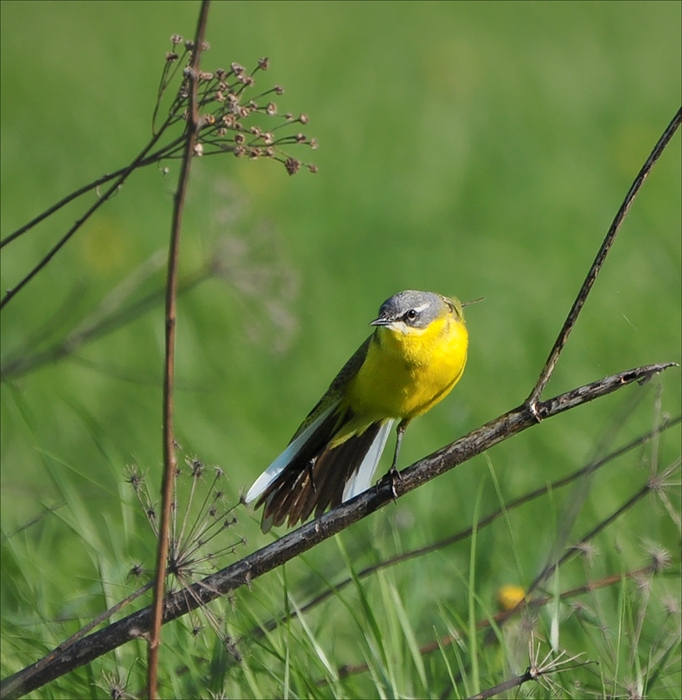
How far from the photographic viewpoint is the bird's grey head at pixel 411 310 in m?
3.84

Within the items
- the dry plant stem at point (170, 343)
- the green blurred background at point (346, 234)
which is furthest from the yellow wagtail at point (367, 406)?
the dry plant stem at point (170, 343)

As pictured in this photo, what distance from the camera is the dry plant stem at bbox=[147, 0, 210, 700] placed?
6.03ft

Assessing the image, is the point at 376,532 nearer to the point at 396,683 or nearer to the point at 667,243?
the point at 396,683

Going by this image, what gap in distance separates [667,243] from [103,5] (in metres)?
8.27

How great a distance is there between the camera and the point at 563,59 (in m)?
11.7

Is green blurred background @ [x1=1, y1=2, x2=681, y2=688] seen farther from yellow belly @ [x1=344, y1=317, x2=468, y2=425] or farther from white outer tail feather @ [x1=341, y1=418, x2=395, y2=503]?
yellow belly @ [x1=344, y1=317, x2=468, y2=425]

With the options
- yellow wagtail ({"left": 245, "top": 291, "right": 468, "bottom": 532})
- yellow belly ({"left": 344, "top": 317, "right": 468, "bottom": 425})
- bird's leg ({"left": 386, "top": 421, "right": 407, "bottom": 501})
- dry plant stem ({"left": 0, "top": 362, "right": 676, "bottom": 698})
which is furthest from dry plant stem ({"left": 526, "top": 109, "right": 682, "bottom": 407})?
yellow belly ({"left": 344, "top": 317, "right": 468, "bottom": 425})

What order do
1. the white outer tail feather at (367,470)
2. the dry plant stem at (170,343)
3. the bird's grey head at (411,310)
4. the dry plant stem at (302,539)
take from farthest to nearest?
the bird's grey head at (411,310) < the white outer tail feather at (367,470) < the dry plant stem at (302,539) < the dry plant stem at (170,343)

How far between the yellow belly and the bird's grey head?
5cm

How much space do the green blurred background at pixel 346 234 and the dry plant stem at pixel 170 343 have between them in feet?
3.96

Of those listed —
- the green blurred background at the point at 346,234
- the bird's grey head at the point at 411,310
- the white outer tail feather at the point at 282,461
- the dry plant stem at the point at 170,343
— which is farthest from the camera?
the green blurred background at the point at 346,234

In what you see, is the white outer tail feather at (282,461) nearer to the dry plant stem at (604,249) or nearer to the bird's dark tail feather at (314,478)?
the bird's dark tail feather at (314,478)

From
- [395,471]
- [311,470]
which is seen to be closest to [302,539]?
[395,471]

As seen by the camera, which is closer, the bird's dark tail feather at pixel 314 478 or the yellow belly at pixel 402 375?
the bird's dark tail feather at pixel 314 478
